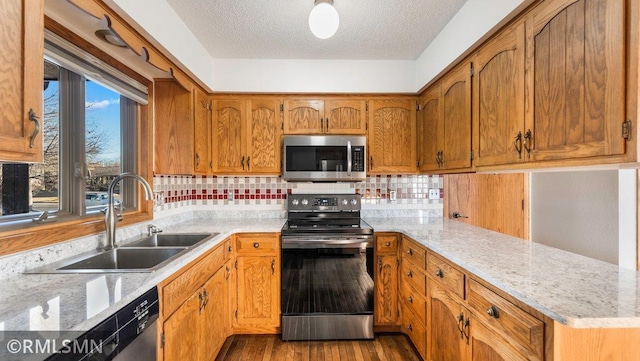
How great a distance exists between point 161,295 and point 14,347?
1.88ft

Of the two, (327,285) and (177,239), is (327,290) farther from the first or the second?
(177,239)

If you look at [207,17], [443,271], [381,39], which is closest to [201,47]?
[207,17]

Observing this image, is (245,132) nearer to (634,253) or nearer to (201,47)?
(201,47)

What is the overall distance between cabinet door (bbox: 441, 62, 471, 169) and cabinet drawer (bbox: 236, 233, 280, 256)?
58.6 inches

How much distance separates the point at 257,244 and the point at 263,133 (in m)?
1.01

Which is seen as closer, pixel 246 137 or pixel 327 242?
pixel 327 242

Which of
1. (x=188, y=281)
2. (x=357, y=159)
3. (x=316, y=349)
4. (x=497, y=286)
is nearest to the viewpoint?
(x=497, y=286)

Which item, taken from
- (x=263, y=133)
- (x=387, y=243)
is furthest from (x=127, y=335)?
(x=263, y=133)

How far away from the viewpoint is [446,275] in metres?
1.61

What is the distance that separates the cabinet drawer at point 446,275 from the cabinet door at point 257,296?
1.21m

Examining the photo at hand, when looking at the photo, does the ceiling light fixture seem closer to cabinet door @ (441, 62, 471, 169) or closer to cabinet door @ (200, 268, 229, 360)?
cabinet door @ (441, 62, 471, 169)

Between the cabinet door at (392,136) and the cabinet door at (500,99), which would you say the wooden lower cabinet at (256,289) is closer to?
the cabinet door at (392,136)

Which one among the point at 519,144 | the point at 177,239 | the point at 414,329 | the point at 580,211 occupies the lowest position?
the point at 414,329

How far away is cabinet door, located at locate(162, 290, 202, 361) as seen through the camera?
1.33 metres
